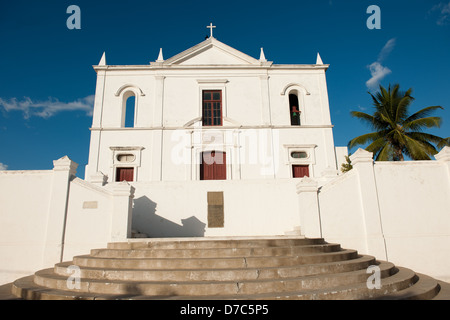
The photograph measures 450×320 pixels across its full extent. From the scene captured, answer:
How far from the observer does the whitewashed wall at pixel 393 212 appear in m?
8.58

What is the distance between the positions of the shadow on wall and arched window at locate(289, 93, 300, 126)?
36.4 ft

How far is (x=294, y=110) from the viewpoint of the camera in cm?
1831

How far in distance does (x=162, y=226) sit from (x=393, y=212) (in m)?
7.76

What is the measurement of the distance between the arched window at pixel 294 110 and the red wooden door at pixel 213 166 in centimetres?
557

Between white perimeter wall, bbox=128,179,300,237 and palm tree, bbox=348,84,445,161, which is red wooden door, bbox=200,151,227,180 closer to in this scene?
white perimeter wall, bbox=128,179,300,237

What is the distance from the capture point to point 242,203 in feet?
34.4

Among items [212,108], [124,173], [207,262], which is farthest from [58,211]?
Result: [212,108]

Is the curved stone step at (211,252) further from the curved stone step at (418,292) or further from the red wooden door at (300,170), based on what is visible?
the red wooden door at (300,170)

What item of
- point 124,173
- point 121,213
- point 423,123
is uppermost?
point 423,123

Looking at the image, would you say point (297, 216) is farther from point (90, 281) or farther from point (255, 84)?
point (255, 84)

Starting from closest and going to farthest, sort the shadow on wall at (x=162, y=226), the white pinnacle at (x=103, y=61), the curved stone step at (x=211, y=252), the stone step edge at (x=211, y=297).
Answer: the stone step edge at (x=211, y=297), the curved stone step at (x=211, y=252), the shadow on wall at (x=162, y=226), the white pinnacle at (x=103, y=61)
